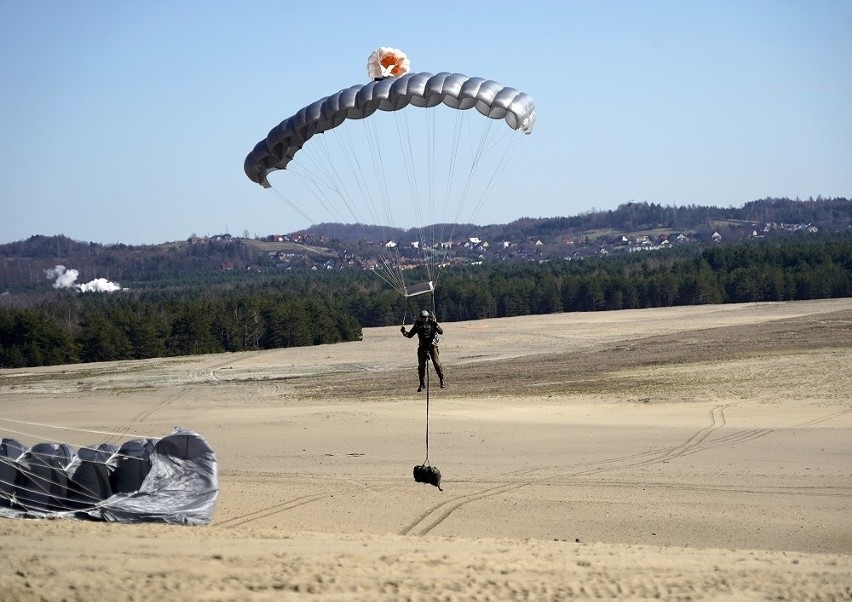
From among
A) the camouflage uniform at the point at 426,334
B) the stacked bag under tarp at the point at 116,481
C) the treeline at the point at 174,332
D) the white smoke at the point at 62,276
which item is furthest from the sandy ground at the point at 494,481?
the white smoke at the point at 62,276

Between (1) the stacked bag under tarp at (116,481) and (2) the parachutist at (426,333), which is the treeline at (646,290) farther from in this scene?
(1) the stacked bag under tarp at (116,481)

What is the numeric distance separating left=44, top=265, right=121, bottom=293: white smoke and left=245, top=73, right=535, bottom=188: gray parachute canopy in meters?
144

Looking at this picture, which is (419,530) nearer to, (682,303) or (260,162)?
(260,162)

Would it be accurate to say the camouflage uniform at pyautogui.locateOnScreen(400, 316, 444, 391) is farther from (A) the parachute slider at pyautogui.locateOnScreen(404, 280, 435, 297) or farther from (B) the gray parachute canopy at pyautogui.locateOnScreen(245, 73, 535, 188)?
(B) the gray parachute canopy at pyautogui.locateOnScreen(245, 73, 535, 188)

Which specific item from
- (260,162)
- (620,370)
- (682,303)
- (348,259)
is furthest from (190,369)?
(348,259)

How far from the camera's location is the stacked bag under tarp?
516 inches

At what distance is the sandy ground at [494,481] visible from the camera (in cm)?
978

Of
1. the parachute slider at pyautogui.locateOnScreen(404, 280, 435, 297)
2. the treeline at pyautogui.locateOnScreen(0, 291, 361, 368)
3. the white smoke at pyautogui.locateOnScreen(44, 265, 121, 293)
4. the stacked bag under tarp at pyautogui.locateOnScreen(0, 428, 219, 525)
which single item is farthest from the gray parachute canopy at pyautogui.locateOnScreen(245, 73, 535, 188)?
the white smoke at pyautogui.locateOnScreen(44, 265, 121, 293)

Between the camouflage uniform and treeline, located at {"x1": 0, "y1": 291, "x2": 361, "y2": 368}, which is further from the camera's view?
treeline, located at {"x1": 0, "y1": 291, "x2": 361, "y2": 368}

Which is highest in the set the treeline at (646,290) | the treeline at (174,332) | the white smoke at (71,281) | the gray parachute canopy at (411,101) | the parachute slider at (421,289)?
the white smoke at (71,281)

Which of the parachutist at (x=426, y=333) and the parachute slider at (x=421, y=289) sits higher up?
the parachute slider at (x=421, y=289)

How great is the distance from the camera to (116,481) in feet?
45.4

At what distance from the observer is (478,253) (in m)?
188

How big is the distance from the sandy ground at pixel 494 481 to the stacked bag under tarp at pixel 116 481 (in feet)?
2.35
